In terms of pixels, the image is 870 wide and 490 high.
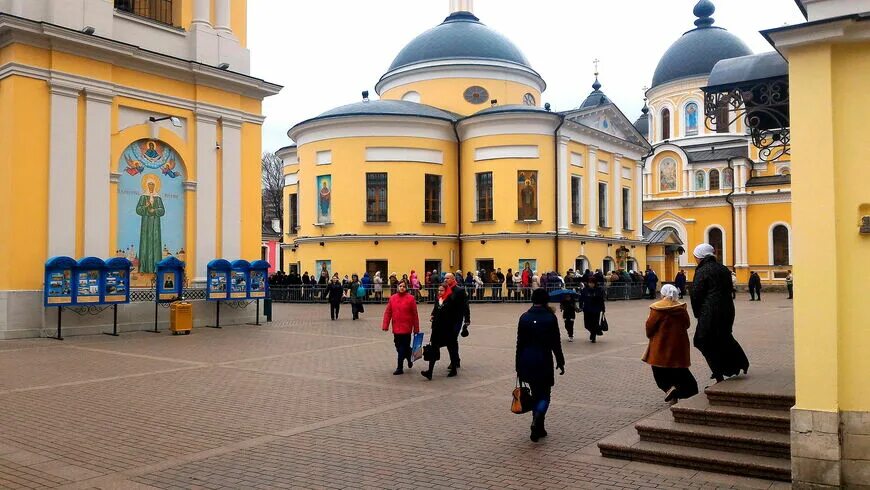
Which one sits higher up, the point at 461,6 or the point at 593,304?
the point at 461,6

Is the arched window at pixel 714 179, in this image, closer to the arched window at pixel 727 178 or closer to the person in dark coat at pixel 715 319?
the arched window at pixel 727 178

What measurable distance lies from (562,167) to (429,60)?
11.3 metres

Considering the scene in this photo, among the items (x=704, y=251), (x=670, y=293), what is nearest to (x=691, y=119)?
(x=704, y=251)

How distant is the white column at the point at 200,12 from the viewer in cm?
2130

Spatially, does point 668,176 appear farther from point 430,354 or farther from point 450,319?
point 430,354

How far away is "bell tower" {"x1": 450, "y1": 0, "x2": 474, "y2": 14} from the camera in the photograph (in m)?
46.8

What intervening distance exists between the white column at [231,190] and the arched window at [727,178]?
44.6 m

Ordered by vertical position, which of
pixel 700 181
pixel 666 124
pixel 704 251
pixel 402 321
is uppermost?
pixel 666 124

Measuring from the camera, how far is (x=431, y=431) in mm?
8250

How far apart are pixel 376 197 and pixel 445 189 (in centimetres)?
374

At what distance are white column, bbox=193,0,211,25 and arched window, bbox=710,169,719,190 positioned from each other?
150ft

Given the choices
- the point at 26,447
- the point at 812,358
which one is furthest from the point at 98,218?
the point at 812,358

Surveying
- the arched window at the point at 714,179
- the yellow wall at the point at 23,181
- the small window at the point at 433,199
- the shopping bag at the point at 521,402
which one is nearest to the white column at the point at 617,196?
the small window at the point at 433,199

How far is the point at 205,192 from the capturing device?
21328 mm
